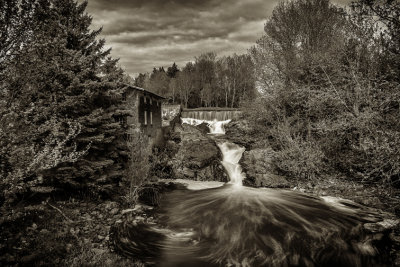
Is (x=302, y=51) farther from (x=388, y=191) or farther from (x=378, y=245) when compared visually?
(x=378, y=245)

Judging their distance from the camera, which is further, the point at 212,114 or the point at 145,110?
the point at 212,114

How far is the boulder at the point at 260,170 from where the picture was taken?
15.8 metres

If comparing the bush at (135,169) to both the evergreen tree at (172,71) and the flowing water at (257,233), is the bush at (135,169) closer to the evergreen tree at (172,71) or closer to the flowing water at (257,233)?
the flowing water at (257,233)

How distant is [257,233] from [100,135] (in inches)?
277

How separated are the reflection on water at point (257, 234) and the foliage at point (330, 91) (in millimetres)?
2346

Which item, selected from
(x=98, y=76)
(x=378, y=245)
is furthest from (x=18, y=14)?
(x=378, y=245)

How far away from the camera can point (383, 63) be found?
39.9 feet

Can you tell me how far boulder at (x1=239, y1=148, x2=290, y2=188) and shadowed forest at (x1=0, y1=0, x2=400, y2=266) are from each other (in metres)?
0.16

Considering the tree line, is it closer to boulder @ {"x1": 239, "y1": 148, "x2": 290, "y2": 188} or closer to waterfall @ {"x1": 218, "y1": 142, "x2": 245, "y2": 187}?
waterfall @ {"x1": 218, "y1": 142, "x2": 245, "y2": 187}

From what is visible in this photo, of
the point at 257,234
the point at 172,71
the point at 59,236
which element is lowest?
the point at 257,234

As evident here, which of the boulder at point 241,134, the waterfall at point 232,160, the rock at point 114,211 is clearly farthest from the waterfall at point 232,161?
the rock at point 114,211

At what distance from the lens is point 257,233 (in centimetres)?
954

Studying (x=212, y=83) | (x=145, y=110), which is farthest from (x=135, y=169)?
(x=212, y=83)

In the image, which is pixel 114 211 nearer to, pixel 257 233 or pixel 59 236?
pixel 59 236
